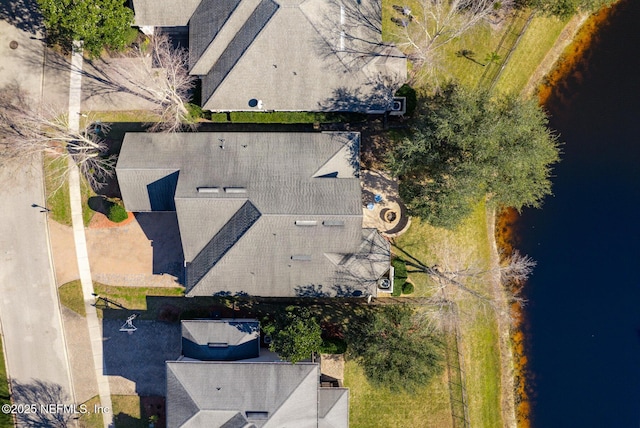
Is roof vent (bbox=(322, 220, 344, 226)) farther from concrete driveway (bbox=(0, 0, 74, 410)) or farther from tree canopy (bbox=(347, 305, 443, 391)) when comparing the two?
concrete driveway (bbox=(0, 0, 74, 410))

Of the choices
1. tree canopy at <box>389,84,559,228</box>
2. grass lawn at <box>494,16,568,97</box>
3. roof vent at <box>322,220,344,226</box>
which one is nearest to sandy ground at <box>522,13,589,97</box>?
grass lawn at <box>494,16,568,97</box>

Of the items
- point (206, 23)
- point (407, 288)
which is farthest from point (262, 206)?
point (206, 23)

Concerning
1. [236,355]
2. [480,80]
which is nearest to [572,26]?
[480,80]

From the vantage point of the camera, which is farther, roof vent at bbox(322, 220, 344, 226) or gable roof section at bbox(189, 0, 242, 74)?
gable roof section at bbox(189, 0, 242, 74)

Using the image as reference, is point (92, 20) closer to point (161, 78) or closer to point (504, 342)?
point (161, 78)

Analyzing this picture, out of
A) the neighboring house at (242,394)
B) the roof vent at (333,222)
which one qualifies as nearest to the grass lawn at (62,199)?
the neighboring house at (242,394)
